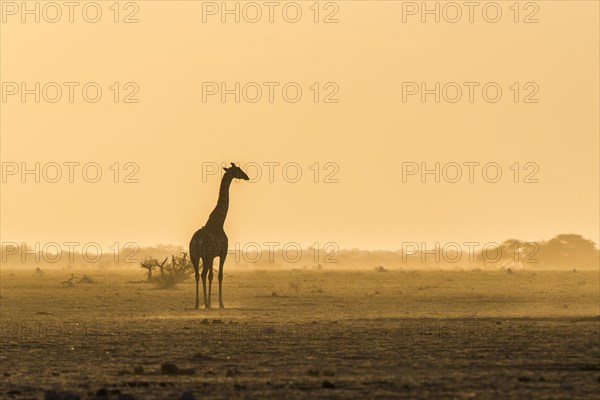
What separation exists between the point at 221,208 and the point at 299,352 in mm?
16398

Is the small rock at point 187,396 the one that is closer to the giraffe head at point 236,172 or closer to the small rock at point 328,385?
the small rock at point 328,385

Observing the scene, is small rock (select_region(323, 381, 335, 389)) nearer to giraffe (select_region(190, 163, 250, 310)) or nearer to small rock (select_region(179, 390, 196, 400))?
small rock (select_region(179, 390, 196, 400))

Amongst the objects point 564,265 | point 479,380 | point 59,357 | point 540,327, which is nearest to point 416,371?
point 479,380

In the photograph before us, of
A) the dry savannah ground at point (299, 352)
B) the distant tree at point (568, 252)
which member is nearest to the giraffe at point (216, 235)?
the dry savannah ground at point (299, 352)

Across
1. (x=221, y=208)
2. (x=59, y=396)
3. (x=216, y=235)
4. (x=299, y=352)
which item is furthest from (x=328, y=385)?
(x=221, y=208)

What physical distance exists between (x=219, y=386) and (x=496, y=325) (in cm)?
1389

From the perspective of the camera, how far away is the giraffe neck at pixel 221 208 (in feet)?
137

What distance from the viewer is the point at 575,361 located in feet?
74.9

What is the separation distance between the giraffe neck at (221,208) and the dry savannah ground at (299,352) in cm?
257

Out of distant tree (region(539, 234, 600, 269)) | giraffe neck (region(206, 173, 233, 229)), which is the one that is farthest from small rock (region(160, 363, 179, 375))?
distant tree (region(539, 234, 600, 269))

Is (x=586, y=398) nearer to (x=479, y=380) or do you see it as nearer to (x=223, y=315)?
(x=479, y=380)

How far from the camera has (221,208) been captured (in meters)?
41.7

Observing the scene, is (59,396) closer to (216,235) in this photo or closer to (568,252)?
(216,235)

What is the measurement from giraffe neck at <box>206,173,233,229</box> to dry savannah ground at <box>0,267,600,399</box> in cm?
257
